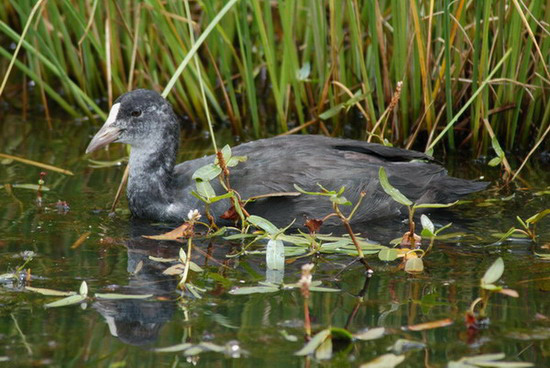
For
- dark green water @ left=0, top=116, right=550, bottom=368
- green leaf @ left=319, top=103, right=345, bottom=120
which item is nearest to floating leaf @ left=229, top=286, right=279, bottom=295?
dark green water @ left=0, top=116, right=550, bottom=368

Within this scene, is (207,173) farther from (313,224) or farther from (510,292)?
(510,292)

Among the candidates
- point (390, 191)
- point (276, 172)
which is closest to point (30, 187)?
point (276, 172)

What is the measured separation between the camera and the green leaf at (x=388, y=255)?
14.1 ft

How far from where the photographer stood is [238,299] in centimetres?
392

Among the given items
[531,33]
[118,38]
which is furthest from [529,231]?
[118,38]

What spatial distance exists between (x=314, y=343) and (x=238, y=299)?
65 centimetres

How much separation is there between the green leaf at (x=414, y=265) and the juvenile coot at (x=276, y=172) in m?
0.95

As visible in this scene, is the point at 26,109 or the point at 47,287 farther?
the point at 26,109

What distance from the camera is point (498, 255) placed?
448cm

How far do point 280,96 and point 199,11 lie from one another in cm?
171

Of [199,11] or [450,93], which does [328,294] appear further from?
[199,11]

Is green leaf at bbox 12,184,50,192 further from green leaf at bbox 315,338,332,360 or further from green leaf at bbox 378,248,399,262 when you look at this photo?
green leaf at bbox 315,338,332,360

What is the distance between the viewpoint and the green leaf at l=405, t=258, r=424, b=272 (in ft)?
13.9

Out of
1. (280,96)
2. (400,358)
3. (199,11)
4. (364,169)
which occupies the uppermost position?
(199,11)
